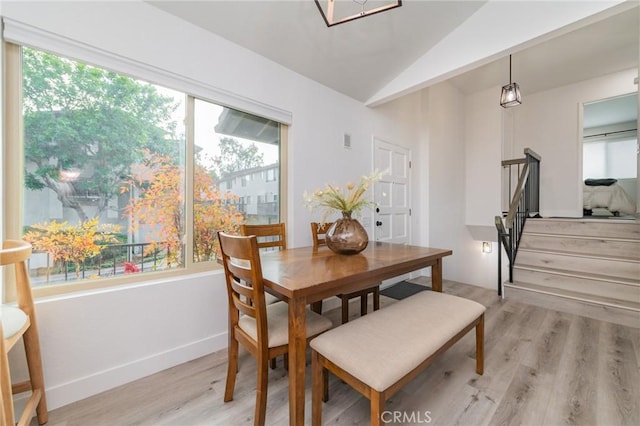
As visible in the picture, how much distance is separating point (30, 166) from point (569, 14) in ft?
12.0

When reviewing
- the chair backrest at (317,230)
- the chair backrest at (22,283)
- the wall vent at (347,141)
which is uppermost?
the wall vent at (347,141)

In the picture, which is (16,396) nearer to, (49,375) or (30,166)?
(49,375)

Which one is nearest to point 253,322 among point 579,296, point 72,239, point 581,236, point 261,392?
point 261,392

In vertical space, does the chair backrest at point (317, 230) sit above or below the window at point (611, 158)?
below

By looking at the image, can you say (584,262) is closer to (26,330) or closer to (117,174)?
(117,174)

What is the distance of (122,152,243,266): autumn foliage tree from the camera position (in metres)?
1.78

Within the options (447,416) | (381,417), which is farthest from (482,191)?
(381,417)

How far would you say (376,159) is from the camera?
3.38 m

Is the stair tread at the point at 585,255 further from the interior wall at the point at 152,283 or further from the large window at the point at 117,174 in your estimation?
the large window at the point at 117,174

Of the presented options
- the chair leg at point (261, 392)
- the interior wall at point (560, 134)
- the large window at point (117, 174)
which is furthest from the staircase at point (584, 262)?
the large window at point (117, 174)

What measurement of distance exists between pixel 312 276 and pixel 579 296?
3.18 metres

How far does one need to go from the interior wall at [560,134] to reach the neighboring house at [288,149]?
18 millimetres

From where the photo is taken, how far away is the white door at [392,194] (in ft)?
11.2

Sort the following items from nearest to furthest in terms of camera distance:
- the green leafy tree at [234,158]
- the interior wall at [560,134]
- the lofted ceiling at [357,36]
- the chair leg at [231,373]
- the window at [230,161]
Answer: the chair leg at [231,373]
the lofted ceiling at [357,36]
the window at [230,161]
the green leafy tree at [234,158]
the interior wall at [560,134]
